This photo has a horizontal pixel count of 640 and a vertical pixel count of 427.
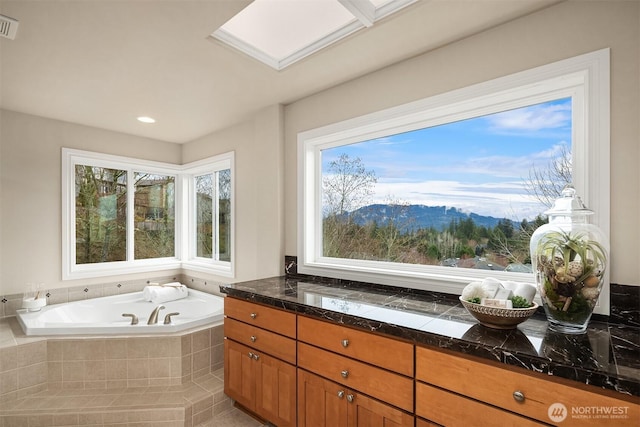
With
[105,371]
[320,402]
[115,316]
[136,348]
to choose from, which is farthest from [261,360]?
[115,316]

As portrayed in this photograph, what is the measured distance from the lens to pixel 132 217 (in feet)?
13.0

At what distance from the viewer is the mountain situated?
2.02m

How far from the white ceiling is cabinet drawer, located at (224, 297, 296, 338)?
163cm

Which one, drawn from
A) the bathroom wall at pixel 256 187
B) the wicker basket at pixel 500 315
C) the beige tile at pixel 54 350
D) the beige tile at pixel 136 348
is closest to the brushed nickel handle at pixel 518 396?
the wicker basket at pixel 500 315

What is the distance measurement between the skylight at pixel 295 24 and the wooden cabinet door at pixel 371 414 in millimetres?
1926

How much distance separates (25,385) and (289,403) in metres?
2.02

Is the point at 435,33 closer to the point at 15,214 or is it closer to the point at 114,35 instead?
the point at 114,35

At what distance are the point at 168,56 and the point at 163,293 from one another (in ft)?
8.47

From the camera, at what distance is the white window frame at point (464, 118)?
148 cm

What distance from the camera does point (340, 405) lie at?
1.67m

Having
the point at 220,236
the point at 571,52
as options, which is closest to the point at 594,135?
the point at 571,52

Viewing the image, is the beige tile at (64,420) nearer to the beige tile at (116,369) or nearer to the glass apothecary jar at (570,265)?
the beige tile at (116,369)

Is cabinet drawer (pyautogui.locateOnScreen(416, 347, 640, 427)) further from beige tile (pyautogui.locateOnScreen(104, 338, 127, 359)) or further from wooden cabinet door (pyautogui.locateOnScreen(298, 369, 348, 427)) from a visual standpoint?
beige tile (pyautogui.locateOnScreen(104, 338, 127, 359))

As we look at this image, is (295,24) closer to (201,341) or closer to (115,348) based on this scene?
(201,341)
